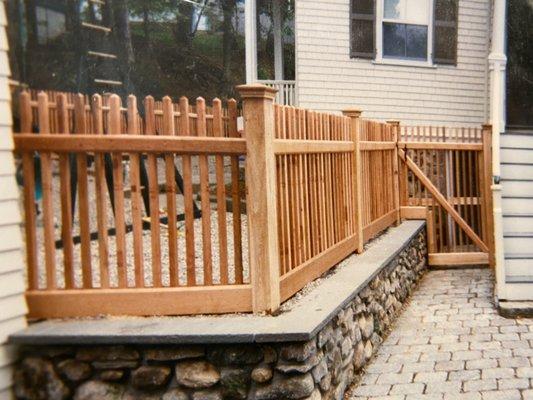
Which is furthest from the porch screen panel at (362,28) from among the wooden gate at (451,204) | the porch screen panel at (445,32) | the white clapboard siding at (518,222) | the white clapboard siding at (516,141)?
the white clapboard siding at (518,222)

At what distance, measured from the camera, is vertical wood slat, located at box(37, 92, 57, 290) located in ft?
11.7

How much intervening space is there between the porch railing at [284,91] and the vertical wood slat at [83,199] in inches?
392

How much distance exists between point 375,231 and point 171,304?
13.6 feet

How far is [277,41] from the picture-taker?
47.6ft

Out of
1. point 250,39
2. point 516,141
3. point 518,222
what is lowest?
point 518,222

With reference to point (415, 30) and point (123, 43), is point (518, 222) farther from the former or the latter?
point (415, 30)

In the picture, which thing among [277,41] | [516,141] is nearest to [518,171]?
[516,141]

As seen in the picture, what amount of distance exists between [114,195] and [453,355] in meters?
3.18

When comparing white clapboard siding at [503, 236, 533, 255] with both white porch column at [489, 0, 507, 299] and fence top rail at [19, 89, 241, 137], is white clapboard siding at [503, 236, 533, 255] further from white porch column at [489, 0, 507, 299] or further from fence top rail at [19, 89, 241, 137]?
fence top rail at [19, 89, 241, 137]

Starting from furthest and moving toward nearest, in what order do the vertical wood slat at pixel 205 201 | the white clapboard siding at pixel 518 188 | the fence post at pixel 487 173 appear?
the fence post at pixel 487 173 → the white clapboard siding at pixel 518 188 → the vertical wood slat at pixel 205 201

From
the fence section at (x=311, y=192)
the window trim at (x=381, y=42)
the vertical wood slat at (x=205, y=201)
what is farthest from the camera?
the window trim at (x=381, y=42)

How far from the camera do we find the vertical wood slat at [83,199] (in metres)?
3.63

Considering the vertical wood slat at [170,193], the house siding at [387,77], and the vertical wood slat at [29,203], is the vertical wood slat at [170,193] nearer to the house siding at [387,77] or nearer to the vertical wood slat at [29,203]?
the vertical wood slat at [29,203]

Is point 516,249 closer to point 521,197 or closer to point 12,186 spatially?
point 521,197
